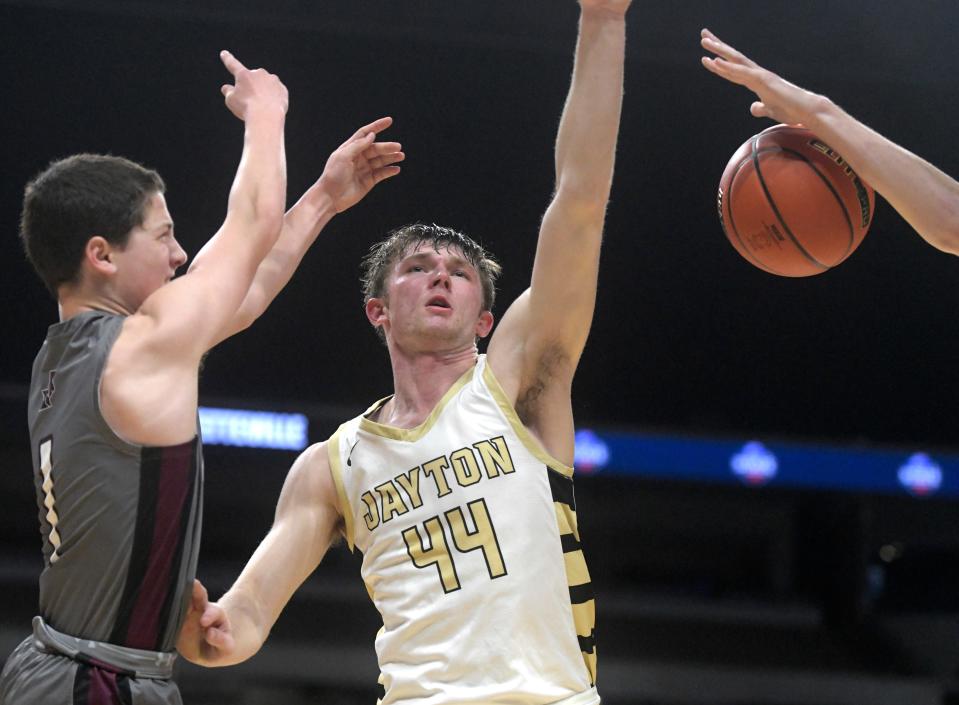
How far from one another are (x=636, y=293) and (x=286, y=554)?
7.65 m

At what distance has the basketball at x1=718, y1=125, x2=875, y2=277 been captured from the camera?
139 inches

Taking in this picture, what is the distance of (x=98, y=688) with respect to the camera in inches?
92.4

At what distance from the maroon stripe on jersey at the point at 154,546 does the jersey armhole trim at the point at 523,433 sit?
1034 millimetres

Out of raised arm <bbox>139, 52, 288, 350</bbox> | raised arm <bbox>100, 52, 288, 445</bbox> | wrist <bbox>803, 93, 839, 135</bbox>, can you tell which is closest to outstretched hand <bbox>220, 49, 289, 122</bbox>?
raised arm <bbox>139, 52, 288, 350</bbox>

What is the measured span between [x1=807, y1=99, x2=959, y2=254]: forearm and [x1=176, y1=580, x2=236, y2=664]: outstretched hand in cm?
200

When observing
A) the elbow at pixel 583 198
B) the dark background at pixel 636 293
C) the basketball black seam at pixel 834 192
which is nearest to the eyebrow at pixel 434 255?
the elbow at pixel 583 198

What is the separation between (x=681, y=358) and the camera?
1103cm

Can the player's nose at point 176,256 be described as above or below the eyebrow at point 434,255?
below

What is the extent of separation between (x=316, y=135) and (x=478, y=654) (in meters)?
7.26

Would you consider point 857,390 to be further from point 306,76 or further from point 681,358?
point 306,76

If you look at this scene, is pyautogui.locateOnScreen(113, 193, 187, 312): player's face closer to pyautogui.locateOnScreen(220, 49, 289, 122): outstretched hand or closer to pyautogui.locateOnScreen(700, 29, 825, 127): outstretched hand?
pyautogui.locateOnScreen(220, 49, 289, 122): outstretched hand

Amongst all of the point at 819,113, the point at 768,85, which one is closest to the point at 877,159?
the point at 819,113

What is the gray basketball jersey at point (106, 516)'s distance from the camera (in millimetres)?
2408

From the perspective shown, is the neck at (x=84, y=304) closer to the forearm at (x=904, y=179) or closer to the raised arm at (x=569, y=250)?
the raised arm at (x=569, y=250)
